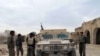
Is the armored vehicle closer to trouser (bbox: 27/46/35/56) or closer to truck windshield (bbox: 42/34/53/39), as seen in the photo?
trouser (bbox: 27/46/35/56)

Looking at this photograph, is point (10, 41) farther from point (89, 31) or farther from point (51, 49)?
point (89, 31)

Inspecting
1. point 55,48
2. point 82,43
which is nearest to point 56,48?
point 55,48

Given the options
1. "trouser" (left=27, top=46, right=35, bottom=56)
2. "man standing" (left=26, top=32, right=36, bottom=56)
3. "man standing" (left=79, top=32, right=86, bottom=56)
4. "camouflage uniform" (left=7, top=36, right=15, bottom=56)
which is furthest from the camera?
"man standing" (left=79, top=32, right=86, bottom=56)

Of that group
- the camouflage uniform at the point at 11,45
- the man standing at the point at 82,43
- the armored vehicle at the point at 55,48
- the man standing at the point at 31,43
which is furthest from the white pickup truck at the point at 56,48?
the man standing at the point at 82,43

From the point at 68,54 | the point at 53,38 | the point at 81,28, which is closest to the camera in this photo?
the point at 68,54

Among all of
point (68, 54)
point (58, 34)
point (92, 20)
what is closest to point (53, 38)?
point (58, 34)

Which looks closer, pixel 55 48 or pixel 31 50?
pixel 55 48

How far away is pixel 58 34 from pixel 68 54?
2.08 m

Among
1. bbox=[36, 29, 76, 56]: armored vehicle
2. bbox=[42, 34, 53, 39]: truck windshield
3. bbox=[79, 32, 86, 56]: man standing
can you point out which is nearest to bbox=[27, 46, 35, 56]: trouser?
bbox=[36, 29, 76, 56]: armored vehicle

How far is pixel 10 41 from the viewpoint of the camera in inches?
643

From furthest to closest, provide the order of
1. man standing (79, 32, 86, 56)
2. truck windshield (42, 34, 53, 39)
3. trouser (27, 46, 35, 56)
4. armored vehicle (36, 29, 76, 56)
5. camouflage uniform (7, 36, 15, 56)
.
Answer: man standing (79, 32, 86, 56), truck windshield (42, 34, 53, 39), trouser (27, 46, 35, 56), armored vehicle (36, 29, 76, 56), camouflage uniform (7, 36, 15, 56)

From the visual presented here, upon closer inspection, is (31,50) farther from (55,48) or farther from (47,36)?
(55,48)

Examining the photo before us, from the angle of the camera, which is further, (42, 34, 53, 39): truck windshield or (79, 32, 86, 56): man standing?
(79, 32, 86, 56): man standing

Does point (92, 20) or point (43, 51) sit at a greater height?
point (92, 20)
